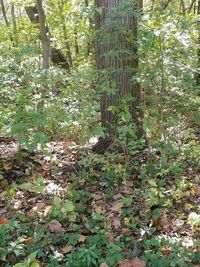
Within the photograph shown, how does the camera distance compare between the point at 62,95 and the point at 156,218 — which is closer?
the point at 156,218

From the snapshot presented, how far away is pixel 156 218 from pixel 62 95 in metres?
1.88

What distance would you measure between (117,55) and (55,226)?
2074 mm

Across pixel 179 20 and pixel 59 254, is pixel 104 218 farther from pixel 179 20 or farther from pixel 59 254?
pixel 179 20

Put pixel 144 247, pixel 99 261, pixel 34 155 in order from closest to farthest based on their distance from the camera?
pixel 99 261
pixel 144 247
pixel 34 155

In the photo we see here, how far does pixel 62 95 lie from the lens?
4.43m

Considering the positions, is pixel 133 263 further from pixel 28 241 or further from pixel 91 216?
pixel 28 241

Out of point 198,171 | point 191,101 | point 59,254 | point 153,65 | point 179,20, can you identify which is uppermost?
point 179,20

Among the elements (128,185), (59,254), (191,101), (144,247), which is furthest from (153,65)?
(59,254)

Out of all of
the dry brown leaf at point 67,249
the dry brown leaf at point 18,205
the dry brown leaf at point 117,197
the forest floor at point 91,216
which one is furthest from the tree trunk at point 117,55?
the dry brown leaf at point 67,249

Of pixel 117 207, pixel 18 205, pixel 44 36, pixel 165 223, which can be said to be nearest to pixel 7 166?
pixel 18 205

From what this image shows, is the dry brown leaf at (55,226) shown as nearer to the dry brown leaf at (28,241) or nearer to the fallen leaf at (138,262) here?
the dry brown leaf at (28,241)

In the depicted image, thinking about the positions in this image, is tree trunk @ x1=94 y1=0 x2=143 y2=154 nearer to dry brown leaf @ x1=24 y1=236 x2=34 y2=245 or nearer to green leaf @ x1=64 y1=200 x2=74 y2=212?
green leaf @ x1=64 y1=200 x2=74 y2=212

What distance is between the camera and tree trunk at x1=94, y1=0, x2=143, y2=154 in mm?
4350

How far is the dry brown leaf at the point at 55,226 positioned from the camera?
3547 mm
